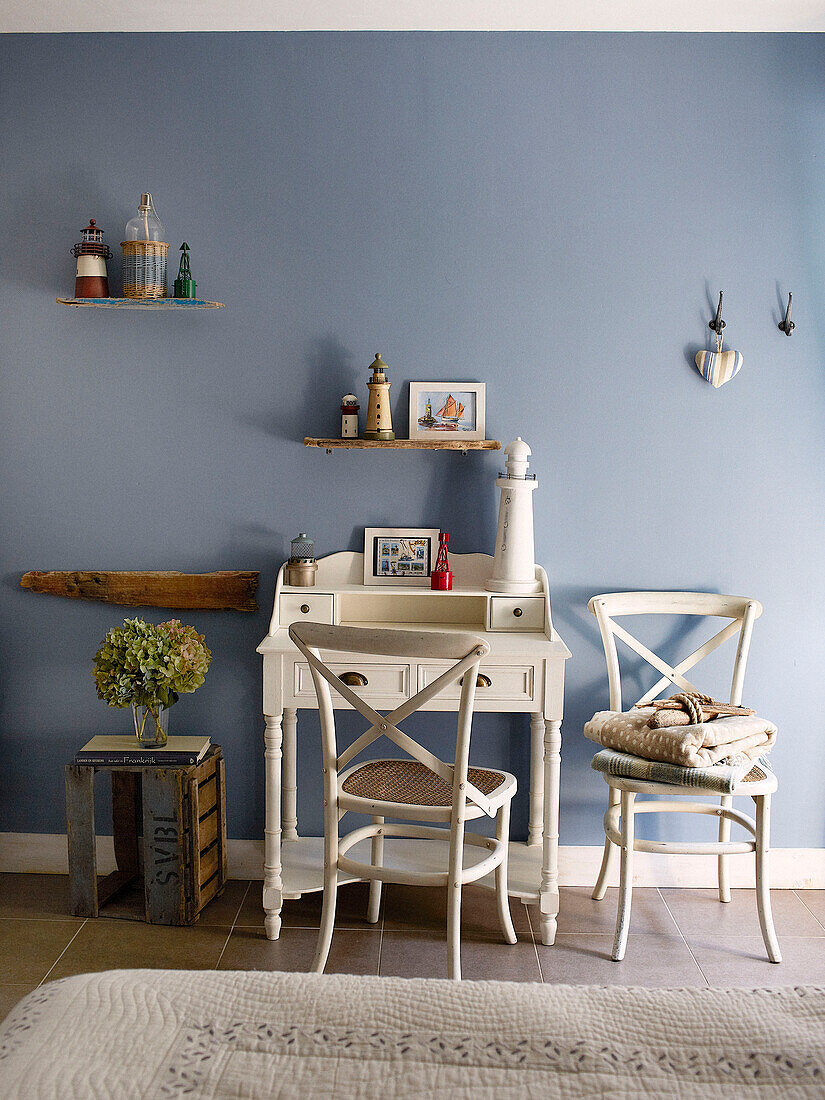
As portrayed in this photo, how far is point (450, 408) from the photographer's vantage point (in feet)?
9.16

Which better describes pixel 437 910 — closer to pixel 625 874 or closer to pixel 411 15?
pixel 625 874

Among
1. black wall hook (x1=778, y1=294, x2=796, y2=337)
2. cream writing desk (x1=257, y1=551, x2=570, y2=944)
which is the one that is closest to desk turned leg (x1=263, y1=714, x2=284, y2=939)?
cream writing desk (x1=257, y1=551, x2=570, y2=944)

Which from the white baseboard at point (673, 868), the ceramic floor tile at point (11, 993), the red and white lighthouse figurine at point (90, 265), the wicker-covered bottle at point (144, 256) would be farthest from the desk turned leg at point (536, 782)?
the red and white lighthouse figurine at point (90, 265)

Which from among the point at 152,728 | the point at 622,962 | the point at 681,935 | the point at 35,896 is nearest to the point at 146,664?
the point at 152,728

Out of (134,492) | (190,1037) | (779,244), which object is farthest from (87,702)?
(779,244)

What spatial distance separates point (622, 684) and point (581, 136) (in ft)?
5.48

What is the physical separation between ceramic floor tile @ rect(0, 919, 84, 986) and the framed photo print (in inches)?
51.4

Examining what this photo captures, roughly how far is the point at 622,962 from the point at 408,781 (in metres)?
0.77

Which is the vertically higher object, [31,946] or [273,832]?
[273,832]

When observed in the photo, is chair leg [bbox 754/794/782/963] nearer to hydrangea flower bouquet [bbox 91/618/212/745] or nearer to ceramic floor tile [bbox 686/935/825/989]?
ceramic floor tile [bbox 686/935/825/989]

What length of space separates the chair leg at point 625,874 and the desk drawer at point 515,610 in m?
0.56

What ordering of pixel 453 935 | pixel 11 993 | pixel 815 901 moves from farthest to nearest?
pixel 815 901 → pixel 11 993 → pixel 453 935

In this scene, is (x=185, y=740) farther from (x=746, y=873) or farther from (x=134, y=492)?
(x=746, y=873)

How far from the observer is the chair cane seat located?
2.18m
